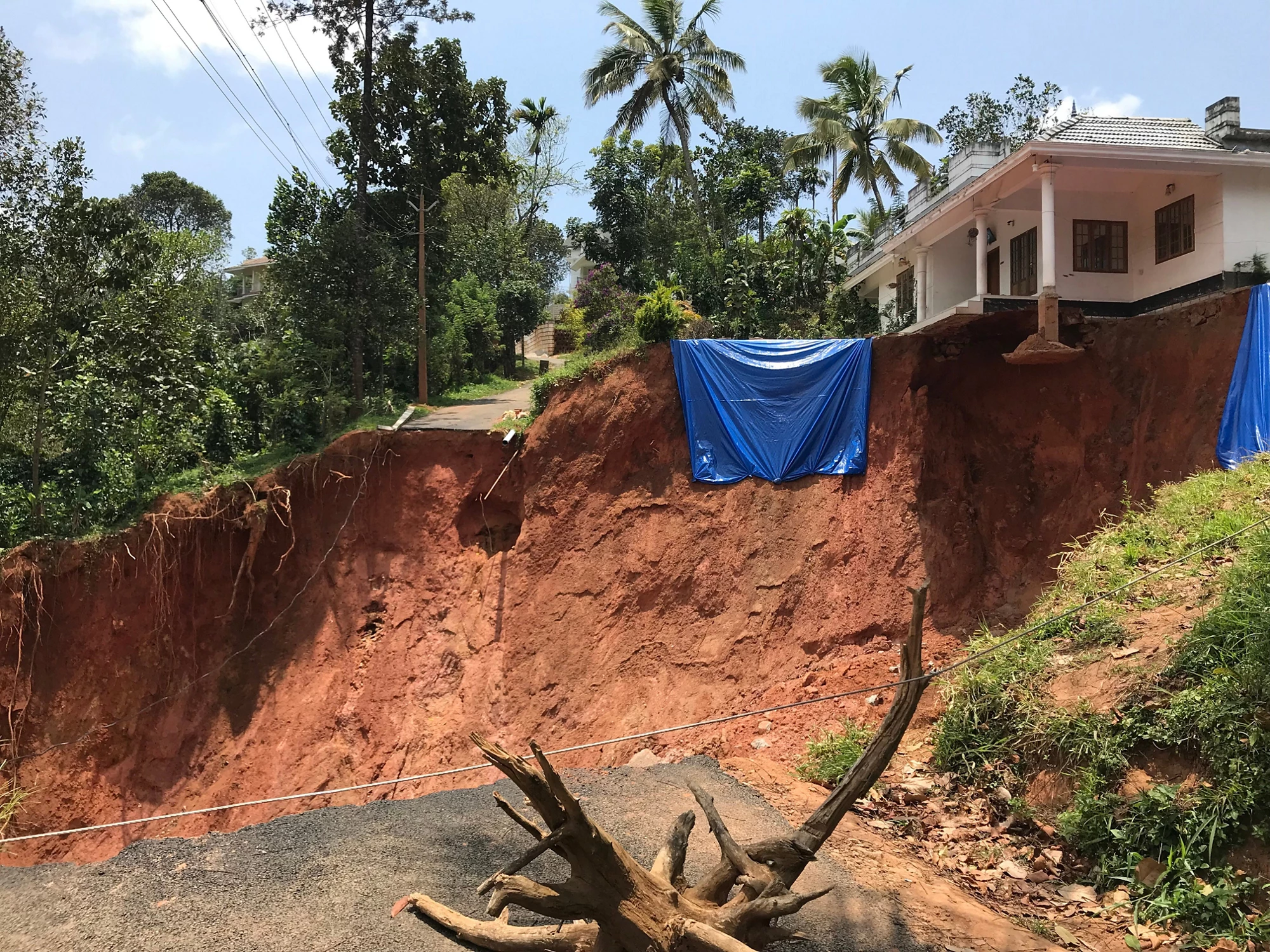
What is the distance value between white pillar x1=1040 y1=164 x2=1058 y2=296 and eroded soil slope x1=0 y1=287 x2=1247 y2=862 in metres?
1.08

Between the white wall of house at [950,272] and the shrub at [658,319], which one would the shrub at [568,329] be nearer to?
the white wall of house at [950,272]

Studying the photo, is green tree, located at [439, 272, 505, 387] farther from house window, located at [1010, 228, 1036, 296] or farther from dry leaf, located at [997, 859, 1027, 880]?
dry leaf, located at [997, 859, 1027, 880]

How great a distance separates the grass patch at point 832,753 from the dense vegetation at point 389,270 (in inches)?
258

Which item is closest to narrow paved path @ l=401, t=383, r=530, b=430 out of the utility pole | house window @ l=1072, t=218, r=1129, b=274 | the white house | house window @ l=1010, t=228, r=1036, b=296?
the utility pole

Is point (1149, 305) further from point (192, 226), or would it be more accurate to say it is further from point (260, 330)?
point (192, 226)

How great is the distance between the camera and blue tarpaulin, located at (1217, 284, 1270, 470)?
1071cm

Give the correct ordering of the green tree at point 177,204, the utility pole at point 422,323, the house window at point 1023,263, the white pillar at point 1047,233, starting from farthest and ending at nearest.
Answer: the green tree at point 177,204 < the utility pole at point 422,323 < the house window at point 1023,263 < the white pillar at point 1047,233

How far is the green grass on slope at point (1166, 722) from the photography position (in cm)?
611

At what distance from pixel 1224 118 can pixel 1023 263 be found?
3801mm

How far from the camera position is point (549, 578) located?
1259cm

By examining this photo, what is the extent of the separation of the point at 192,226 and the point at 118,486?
34.6 meters

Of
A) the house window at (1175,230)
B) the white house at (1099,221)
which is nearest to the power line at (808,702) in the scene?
the white house at (1099,221)

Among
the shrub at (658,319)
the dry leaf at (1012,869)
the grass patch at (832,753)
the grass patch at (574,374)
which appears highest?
the shrub at (658,319)

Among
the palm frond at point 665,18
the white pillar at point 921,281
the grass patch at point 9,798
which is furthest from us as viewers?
the palm frond at point 665,18
